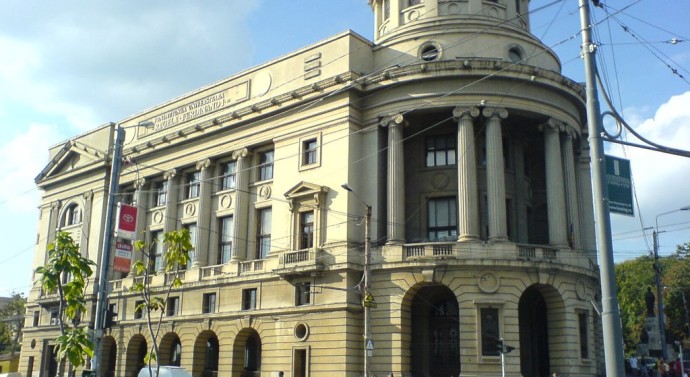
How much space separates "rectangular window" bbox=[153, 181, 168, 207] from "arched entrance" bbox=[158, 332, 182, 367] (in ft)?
34.0

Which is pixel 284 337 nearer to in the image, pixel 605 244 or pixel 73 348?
pixel 73 348

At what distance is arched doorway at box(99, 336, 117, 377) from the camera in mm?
54281

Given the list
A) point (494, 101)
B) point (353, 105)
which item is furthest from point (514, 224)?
point (353, 105)

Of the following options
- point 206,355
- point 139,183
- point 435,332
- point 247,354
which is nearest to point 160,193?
point 139,183

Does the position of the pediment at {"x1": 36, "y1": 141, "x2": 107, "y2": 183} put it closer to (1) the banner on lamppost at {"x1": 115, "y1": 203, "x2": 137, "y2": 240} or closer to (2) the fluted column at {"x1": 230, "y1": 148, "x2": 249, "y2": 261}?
(2) the fluted column at {"x1": 230, "y1": 148, "x2": 249, "y2": 261}

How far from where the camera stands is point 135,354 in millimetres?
52156

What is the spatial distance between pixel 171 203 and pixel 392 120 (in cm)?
1983

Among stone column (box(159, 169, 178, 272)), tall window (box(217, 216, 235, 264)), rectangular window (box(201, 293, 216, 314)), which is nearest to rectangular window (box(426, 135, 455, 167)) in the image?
tall window (box(217, 216, 235, 264))

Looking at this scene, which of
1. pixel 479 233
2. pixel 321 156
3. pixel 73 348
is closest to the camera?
pixel 73 348

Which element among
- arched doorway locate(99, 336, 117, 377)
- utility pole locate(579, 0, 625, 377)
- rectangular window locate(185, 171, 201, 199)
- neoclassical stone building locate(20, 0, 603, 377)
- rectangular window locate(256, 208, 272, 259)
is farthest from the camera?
arched doorway locate(99, 336, 117, 377)

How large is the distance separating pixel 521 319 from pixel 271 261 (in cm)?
1524

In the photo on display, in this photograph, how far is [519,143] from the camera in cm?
4416

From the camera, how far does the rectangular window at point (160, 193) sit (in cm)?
5447

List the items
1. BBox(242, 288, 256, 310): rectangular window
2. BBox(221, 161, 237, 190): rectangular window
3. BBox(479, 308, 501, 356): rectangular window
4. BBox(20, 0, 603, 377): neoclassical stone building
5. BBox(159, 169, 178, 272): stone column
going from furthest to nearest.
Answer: BBox(159, 169, 178, 272): stone column < BBox(221, 161, 237, 190): rectangular window < BBox(242, 288, 256, 310): rectangular window < BBox(20, 0, 603, 377): neoclassical stone building < BBox(479, 308, 501, 356): rectangular window
